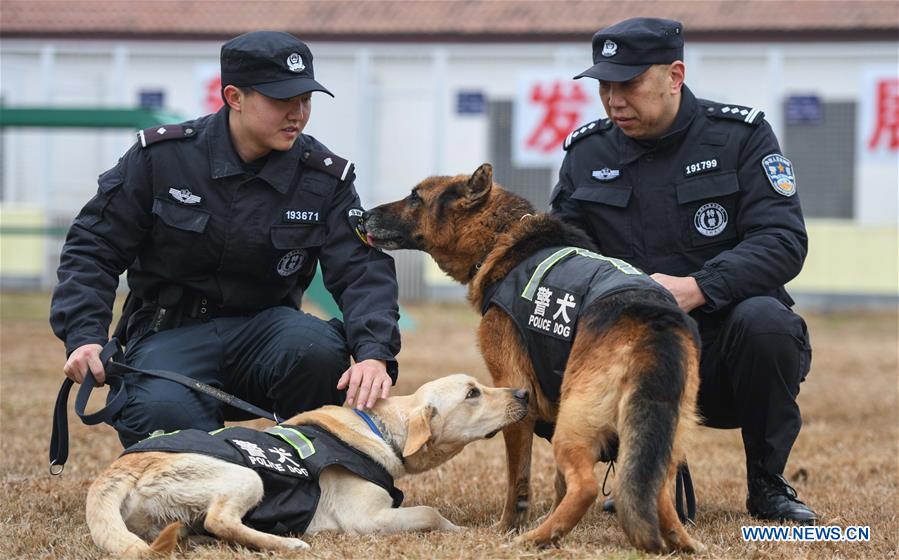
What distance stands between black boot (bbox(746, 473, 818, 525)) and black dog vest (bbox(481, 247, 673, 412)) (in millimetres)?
988

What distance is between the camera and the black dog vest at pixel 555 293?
4.00 metres

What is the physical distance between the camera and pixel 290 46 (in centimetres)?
446

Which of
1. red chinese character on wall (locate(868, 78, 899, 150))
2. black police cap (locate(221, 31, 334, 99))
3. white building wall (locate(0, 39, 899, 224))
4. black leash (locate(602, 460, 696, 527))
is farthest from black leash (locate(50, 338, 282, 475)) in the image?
red chinese character on wall (locate(868, 78, 899, 150))

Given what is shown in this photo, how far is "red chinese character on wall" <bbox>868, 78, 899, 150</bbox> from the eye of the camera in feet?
55.9

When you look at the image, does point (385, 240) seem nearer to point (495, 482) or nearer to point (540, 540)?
point (495, 482)

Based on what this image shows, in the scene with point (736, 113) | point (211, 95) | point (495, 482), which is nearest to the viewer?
point (736, 113)

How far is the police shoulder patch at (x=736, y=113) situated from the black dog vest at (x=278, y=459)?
222 centimetres

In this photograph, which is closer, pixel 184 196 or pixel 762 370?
pixel 762 370

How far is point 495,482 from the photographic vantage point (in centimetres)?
543

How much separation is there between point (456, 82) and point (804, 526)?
14.4 metres

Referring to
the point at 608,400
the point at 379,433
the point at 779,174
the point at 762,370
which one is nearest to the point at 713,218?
the point at 779,174

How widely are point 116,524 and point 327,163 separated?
1851 mm

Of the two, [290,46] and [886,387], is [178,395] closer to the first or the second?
[290,46]

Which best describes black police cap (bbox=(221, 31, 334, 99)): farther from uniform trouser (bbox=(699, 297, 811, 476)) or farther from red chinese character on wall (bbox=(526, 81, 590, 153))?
red chinese character on wall (bbox=(526, 81, 590, 153))
